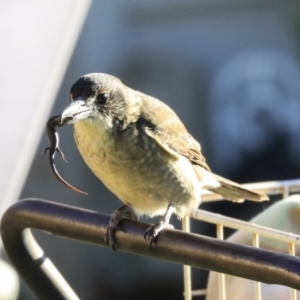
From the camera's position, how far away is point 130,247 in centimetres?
190

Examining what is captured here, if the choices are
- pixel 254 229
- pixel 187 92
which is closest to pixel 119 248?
pixel 254 229

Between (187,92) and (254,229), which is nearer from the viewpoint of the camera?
(254,229)

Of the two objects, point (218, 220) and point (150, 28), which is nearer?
point (218, 220)

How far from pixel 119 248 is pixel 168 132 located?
95 centimetres

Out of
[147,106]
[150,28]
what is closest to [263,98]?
[150,28]

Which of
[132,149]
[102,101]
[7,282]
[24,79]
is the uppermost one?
[24,79]

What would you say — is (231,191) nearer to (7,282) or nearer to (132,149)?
(132,149)

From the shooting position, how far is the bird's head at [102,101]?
2.46m

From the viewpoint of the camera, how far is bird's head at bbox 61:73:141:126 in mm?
2455

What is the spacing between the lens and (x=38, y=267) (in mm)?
2004

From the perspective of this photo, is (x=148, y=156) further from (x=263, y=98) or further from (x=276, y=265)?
(x=263, y=98)

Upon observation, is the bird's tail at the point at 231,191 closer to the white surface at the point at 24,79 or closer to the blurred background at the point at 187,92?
the blurred background at the point at 187,92

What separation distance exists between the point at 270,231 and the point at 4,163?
3.08m

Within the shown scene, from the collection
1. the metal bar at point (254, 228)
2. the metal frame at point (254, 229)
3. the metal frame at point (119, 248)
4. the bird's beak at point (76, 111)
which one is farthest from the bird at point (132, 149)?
the metal frame at point (119, 248)
